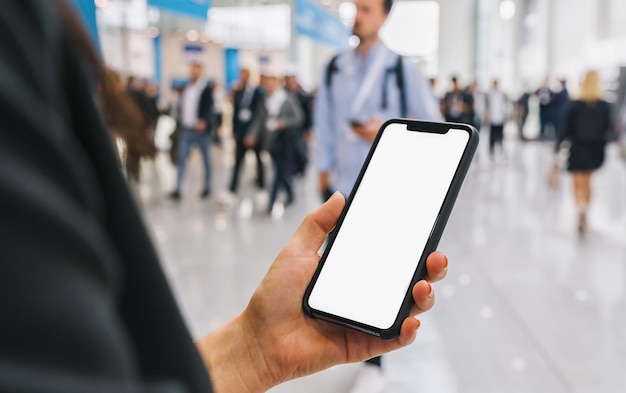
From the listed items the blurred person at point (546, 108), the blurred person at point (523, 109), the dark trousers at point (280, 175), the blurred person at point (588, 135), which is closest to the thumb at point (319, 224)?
the blurred person at point (588, 135)

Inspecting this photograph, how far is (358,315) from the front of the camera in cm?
111

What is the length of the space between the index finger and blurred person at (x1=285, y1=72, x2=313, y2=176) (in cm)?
678

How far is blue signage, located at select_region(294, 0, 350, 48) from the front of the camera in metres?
14.5

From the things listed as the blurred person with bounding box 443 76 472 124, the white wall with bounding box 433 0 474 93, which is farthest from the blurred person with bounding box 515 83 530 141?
the white wall with bounding box 433 0 474 93

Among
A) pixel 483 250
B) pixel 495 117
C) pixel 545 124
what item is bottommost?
pixel 545 124

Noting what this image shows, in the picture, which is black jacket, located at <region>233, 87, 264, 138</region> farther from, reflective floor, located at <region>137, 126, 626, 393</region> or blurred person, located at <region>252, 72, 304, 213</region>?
reflective floor, located at <region>137, 126, 626, 393</region>

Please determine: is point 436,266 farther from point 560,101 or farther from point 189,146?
point 560,101

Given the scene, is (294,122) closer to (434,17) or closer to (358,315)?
(358,315)

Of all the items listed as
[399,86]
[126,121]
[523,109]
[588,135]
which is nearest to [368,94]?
[399,86]

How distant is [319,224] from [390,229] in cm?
14

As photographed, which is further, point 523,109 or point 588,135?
point 523,109

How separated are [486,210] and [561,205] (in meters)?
1.00

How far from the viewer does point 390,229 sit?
1188mm

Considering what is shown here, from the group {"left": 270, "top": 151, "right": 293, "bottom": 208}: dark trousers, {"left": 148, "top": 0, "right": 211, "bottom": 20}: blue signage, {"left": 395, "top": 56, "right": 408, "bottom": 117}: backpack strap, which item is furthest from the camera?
{"left": 270, "top": 151, "right": 293, "bottom": 208}: dark trousers
